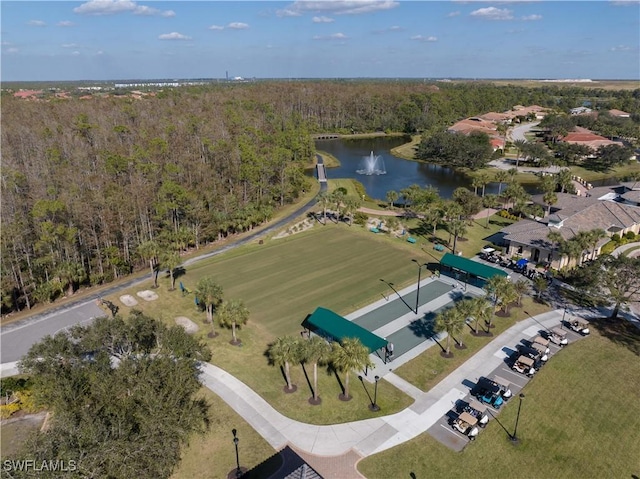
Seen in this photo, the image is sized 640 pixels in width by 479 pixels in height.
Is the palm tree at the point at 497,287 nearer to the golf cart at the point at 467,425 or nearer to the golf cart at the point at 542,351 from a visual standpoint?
the golf cart at the point at 542,351

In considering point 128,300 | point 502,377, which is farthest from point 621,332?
point 128,300

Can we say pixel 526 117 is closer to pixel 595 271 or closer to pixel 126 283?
pixel 595 271


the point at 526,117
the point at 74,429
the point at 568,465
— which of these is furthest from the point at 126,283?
the point at 526,117

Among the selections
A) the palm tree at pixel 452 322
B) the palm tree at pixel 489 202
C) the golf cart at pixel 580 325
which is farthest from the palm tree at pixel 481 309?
the palm tree at pixel 489 202

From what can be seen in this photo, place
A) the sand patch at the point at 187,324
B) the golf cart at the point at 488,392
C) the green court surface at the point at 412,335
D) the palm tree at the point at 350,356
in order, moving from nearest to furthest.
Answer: the palm tree at the point at 350,356 → the golf cart at the point at 488,392 → the green court surface at the point at 412,335 → the sand patch at the point at 187,324

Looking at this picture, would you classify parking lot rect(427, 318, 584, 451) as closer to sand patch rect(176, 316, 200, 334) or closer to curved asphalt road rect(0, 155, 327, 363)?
sand patch rect(176, 316, 200, 334)

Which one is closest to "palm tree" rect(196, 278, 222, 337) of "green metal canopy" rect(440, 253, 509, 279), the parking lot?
the parking lot
